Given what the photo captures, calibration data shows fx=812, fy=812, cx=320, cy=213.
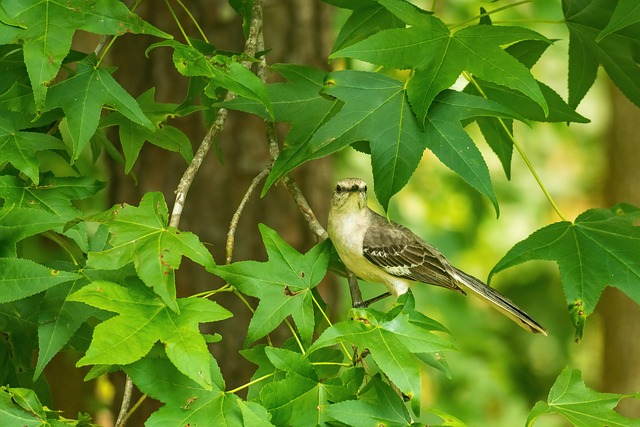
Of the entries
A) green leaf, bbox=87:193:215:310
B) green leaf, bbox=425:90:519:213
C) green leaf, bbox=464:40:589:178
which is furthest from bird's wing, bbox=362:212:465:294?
green leaf, bbox=87:193:215:310

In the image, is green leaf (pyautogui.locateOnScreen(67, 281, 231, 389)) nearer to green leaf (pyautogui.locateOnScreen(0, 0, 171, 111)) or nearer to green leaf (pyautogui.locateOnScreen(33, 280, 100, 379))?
green leaf (pyautogui.locateOnScreen(33, 280, 100, 379))

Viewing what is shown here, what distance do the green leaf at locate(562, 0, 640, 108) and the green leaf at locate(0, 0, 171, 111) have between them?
1.65 m

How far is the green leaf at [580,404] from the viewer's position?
7.82 feet

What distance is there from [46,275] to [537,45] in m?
2.07

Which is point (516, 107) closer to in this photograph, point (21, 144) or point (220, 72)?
point (220, 72)

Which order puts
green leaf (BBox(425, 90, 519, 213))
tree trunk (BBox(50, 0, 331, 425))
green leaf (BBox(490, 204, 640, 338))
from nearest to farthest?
green leaf (BBox(425, 90, 519, 213)), green leaf (BBox(490, 204, 640, 338)), tree trunk (BBox(50, 0, 331, 425))

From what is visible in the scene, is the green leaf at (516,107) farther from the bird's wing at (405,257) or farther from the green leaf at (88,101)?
the green leaf at (88,101)

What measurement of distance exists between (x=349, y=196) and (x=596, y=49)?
44.7 inches

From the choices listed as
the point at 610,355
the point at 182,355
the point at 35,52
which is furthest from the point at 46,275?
the point at 610,355

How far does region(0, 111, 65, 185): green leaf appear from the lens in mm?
2562

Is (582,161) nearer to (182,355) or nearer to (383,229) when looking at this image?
(383,229)

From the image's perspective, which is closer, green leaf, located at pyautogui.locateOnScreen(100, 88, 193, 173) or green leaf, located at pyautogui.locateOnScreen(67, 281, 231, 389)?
green leaf, located at pyautogui.locateOnScreen(67, 281, 231, 389)

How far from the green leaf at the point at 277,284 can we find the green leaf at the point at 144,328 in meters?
0.19

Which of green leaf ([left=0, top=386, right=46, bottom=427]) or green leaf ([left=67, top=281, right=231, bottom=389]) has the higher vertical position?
green leaf ([left=67, top=281, right=231, bottom=389])
